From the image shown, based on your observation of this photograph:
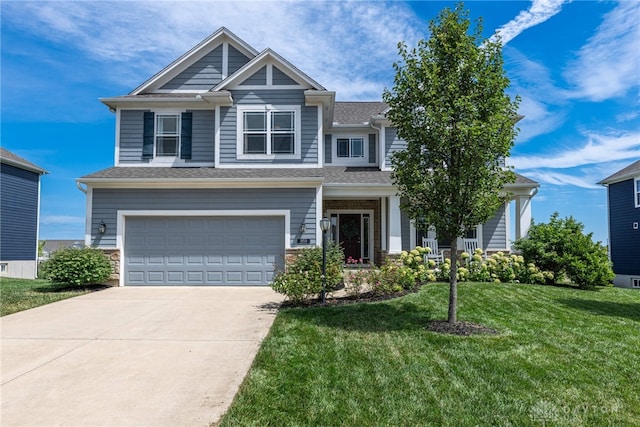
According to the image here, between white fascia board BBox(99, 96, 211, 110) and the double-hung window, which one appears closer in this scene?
the double-hung window

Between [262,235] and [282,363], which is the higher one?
[262,235]

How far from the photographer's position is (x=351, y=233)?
1700cm

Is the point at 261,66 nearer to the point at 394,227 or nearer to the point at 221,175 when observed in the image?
the point at 221,175

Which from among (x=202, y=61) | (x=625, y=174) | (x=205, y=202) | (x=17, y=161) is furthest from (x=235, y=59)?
(x=625, y=174)

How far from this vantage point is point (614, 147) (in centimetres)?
1750

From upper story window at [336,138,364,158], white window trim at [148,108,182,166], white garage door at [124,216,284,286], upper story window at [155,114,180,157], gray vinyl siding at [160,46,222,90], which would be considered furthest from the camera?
upper story window at [336,138,364,158]

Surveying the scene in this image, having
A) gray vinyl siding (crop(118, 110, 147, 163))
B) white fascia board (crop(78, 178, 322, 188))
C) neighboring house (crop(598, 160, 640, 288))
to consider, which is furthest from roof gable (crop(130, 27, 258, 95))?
neighboring house (crop(598, 160, 640, 288))

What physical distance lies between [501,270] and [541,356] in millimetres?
8153

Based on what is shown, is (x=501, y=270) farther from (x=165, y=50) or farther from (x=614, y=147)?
(x=165, y=50)

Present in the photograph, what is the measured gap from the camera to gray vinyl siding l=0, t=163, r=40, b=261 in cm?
1750

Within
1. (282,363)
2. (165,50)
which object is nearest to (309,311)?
(282,363)

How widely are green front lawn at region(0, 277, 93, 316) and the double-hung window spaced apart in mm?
6255

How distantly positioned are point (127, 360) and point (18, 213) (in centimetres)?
Answer: 1750

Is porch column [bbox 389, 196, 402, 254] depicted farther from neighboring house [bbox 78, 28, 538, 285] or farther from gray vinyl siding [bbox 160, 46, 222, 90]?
gray vinyl siding [bbox 160, 46, 222, 90]
